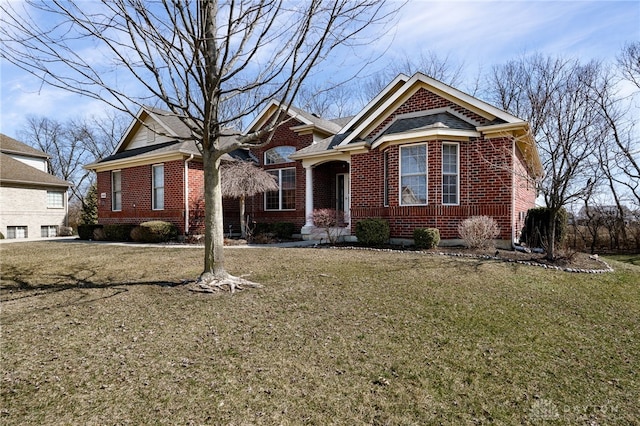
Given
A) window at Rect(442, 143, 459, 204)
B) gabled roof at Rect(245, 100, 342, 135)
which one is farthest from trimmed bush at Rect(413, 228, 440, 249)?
gabled roof at Rect(245, 100, 342, 135)

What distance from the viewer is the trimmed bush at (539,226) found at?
38.1ft

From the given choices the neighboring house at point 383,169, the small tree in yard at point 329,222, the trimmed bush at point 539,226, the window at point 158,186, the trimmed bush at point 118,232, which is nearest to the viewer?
the neighboring house at point 383,169

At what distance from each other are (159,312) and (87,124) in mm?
40870

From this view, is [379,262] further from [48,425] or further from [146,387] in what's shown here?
[48,425]

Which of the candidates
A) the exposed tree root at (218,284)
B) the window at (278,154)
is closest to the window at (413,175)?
the window at (278,154)

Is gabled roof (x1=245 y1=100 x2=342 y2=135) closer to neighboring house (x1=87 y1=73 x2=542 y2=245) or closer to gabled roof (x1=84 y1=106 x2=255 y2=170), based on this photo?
neighboring house (x1=87 y1=73 x2=542 y2=245)

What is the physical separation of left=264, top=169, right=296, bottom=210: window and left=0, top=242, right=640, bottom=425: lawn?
949 cm

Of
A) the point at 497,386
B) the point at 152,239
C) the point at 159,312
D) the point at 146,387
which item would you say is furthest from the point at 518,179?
the point at 152,239

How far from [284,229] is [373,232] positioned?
17.3 feet

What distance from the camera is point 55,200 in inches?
966

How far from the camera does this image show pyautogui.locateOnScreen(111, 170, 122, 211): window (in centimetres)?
1817

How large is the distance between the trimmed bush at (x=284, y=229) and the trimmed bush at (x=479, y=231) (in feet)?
25.3

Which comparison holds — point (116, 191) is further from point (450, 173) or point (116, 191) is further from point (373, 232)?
point (450, 173)

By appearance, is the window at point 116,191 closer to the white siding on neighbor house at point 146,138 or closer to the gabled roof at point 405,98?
the white siding on neighbor house at point 146,138
